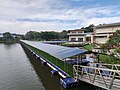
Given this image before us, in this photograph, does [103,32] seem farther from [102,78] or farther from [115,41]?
[102,78]

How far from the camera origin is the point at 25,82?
2366 centimetres

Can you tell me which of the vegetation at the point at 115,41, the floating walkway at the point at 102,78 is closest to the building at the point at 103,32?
the vegetation at the point at 115,41

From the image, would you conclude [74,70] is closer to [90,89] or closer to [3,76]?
[90,89]

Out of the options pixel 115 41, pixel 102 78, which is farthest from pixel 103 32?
pixel 102 78

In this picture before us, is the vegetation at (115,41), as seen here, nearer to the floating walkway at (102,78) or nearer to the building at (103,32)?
the floating walkway at (102,78)

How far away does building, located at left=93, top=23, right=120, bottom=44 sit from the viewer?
2608 inches

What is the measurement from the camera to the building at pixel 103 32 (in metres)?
66.2

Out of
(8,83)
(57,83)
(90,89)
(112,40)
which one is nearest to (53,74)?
(57,83)

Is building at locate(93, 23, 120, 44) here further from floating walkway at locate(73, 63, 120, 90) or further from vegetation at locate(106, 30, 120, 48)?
floating walkway at locate(73, 63, 120, 90)

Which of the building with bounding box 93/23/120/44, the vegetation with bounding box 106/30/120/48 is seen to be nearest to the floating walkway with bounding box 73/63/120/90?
the vegetation with bounding box 106/30/120/48

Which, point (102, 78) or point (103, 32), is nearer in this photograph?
point (102, 78)

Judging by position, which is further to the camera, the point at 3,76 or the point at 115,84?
the point at 3,76

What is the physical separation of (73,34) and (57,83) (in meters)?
79.6

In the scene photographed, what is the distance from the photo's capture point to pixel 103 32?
72.3 metres
